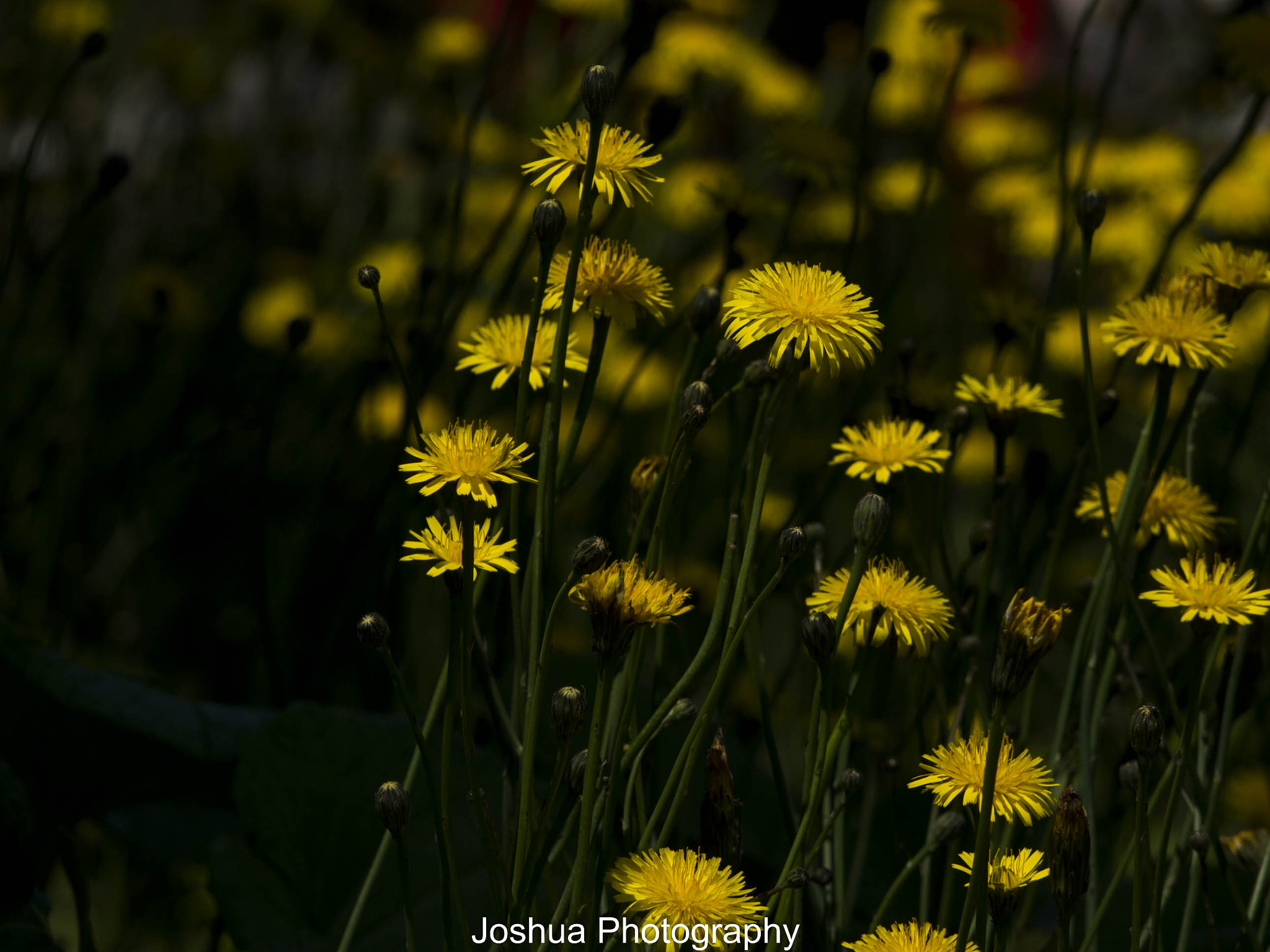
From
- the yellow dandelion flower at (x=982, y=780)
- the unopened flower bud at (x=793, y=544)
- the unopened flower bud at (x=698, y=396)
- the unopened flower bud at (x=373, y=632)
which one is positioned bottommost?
the yellow dandelion flower at (x=982, y=780)

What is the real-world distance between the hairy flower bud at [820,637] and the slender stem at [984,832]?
94 millimetres

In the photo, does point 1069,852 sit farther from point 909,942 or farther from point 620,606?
point 620,606

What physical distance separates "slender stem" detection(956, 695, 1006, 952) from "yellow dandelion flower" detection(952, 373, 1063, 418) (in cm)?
36

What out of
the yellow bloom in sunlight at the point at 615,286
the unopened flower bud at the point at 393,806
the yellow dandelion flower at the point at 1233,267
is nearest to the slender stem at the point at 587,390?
the yellow bloom in sunlight at the point at 615,286

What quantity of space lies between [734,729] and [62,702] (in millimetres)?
752

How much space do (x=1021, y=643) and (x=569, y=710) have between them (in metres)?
0.25

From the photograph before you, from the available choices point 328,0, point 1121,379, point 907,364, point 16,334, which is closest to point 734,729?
point 907,364

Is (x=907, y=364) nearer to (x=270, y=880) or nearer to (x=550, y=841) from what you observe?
(x=550, y=841)

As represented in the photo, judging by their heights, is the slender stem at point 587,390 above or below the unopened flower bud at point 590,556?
above

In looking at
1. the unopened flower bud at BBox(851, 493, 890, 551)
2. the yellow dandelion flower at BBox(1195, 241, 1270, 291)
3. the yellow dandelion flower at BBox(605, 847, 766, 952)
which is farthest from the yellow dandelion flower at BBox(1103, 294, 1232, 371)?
the yellow dandelion flower at BBox(605, 847, 766, 952)

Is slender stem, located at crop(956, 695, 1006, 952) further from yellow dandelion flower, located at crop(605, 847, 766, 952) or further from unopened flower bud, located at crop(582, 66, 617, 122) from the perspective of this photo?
unopened flower bud, located at crop(582, 66, 617, 122)

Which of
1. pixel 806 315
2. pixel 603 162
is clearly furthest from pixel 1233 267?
pixel 603 162

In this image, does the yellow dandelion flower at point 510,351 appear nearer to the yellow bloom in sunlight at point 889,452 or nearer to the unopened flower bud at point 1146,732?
the yellow bloom in sunlight at point 889,452

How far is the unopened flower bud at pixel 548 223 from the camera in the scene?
727 millimetres
